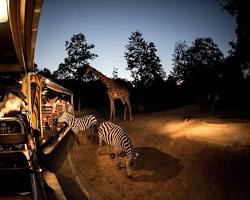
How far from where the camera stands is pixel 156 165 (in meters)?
9.10

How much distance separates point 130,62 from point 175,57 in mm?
7409

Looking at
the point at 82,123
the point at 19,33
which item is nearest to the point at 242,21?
the point at 82,123

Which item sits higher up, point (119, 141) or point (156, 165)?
point (119, 141)

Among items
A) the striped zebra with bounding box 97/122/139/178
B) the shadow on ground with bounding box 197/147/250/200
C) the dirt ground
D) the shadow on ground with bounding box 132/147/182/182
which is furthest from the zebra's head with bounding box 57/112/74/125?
the shadow on ground with bounding box 197/147/250/200

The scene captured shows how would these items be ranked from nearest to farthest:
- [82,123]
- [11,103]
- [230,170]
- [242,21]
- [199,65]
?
[11,103] < [230,170] < [82,123] < [242,21] < [199,65]

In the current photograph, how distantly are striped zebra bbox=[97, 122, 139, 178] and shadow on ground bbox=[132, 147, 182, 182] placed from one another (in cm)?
47

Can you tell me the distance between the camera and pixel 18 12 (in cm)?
384

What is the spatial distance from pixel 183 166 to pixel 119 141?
86.6 inches

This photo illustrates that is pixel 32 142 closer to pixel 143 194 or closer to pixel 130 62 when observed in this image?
pixel 143 194

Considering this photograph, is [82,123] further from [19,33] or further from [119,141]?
[19,33]

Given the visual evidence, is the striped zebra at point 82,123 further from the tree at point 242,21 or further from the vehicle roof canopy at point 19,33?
the tree at point 242,21

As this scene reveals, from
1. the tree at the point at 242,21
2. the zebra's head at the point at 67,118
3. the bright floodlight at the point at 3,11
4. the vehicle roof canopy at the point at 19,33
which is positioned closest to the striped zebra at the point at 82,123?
the zebra's head at the point at 67,118

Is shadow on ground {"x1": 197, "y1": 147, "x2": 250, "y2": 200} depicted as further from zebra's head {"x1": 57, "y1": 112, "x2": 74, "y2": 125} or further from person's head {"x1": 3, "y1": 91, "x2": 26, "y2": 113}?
zebra's head {"x1": 57, "y1": 112, "x2": 74, "y2": 125}

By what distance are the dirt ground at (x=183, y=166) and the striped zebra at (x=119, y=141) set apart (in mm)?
369
